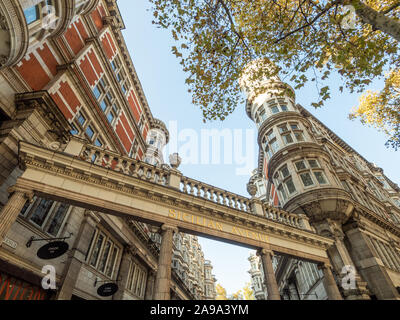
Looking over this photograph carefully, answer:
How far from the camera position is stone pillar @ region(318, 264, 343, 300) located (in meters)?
11.5

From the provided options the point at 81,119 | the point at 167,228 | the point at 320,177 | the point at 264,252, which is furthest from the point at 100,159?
the point at 320,177

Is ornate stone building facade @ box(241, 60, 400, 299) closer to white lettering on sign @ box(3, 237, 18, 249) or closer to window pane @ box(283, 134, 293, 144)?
window pane @ box(283, 134, 293, 144)

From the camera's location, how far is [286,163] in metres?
21.5

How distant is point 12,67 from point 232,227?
13570 millimetres

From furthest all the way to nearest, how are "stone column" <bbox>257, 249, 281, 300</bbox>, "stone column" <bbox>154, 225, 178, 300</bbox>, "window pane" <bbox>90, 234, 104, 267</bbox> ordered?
"window pane" <bbox>90, 234, 104, 267</bbox> → "stone column" <bbox>257, 249, 281, 300</bbox> → "stone column" <bbox>154, 225, 178, 300</bbox>

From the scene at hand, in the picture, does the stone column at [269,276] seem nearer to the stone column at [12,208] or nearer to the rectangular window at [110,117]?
the stone column at [12,208]

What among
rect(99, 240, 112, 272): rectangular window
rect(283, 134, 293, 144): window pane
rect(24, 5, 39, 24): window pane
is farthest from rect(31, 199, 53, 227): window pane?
rect(283, 134, 293, 144): window pane

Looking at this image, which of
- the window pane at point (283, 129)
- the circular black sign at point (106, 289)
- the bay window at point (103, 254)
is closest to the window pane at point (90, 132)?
the bay window at point (103, 254)

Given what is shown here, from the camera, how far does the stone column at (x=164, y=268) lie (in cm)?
823

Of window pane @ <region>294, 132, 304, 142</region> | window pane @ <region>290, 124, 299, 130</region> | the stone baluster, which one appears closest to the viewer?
the stone baluster

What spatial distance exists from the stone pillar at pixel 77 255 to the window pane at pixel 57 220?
1.25 meters

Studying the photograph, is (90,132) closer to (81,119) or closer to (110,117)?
(81,119)
